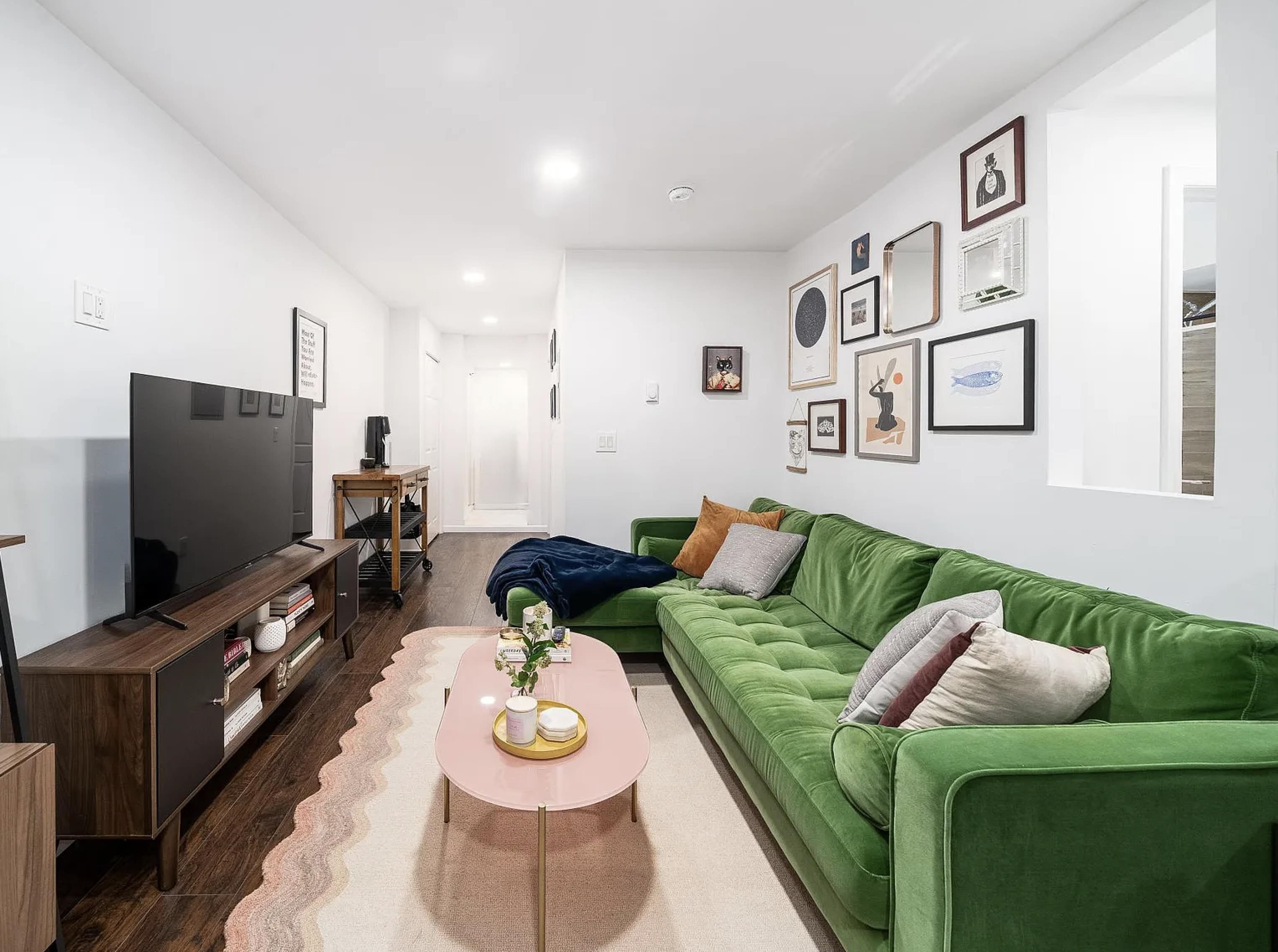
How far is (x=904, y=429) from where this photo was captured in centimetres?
286

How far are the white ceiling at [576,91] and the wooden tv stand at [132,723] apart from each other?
181 centimetres

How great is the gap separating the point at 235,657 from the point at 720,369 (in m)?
3.07

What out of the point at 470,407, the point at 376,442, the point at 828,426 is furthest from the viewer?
the point at 470,407

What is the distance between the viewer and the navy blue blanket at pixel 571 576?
9.87ft

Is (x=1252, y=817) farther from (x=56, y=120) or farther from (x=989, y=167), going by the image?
(x=56, y=120)

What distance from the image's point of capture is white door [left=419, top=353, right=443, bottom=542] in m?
6.22

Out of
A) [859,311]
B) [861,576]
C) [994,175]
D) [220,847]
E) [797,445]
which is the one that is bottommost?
[220,847]

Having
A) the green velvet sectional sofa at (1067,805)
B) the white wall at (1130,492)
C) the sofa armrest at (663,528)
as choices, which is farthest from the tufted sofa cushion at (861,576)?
the sofa armrest at (663,528)

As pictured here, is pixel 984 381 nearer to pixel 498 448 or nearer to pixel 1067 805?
pixel 1067 805

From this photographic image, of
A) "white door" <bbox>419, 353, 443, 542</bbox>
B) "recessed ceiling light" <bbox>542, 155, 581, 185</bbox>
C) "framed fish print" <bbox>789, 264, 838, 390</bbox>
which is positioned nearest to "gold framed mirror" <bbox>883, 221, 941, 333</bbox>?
"framed fish print" <bbox>789, 264, 838, 390</bbox>

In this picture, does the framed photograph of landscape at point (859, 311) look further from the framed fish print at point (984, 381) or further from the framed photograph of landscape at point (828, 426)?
the framed fish print at point (984, 381)

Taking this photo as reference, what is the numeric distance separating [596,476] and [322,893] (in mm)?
2802

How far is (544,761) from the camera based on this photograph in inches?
62.1

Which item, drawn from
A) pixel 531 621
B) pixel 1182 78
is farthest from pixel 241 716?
pixel 1182 78
